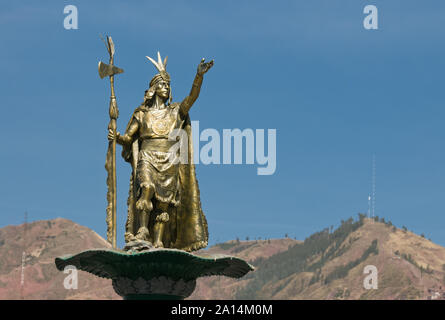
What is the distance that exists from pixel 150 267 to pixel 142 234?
1.14 meters

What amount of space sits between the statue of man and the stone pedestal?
970 millimetres

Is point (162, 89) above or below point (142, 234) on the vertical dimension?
above

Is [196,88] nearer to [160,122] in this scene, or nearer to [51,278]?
[160,122]

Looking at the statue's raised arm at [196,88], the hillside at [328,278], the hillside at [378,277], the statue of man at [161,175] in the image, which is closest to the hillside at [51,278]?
the hillside at [328,278]

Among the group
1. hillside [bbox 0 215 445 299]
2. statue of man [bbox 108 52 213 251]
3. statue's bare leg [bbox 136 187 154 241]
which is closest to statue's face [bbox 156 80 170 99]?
statue of man [bbox 108 52 213 251]

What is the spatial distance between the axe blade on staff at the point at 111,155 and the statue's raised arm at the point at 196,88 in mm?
1553

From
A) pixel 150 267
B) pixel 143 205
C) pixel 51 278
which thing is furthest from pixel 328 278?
pixel 150 267

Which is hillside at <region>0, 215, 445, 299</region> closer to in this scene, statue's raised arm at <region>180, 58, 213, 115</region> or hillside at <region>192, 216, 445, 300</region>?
hillside at <region>192, 216, 445, 300</region>

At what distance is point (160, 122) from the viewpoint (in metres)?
21.4

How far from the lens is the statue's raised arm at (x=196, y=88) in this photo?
20.8m

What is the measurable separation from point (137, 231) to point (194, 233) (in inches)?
52.8

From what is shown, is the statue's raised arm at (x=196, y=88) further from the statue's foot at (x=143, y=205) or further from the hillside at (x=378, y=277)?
the hillside at (x=378, y=277)
